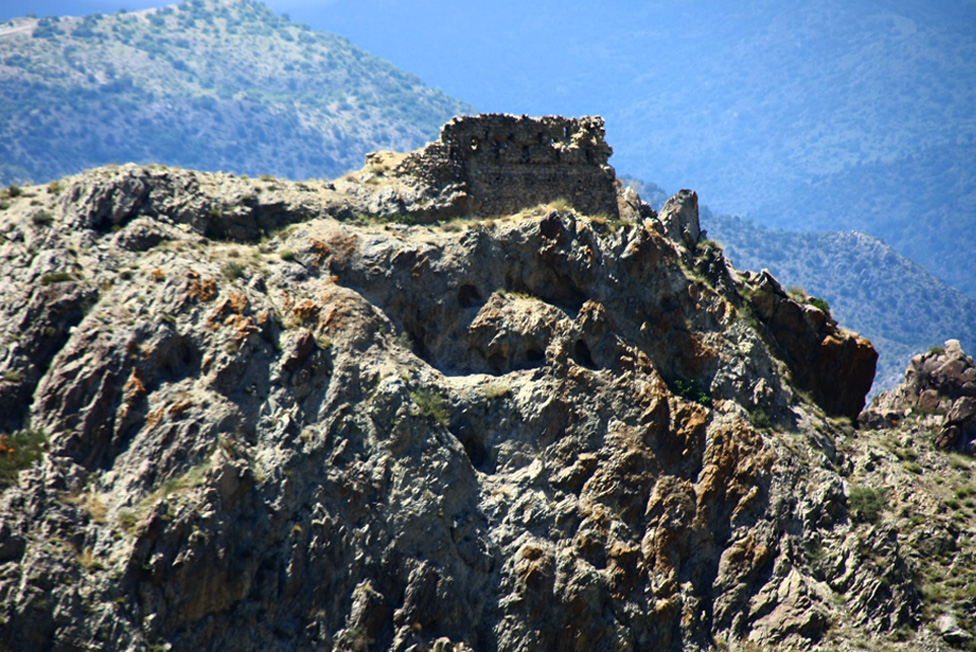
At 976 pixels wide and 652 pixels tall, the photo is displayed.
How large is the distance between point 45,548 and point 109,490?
94.0 inches

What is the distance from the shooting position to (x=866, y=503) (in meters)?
39.0

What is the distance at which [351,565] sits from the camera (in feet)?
105

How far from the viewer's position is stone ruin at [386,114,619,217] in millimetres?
41875

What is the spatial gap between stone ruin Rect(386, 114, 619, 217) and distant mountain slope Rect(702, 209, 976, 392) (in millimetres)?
137032

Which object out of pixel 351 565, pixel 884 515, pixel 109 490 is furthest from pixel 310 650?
pixel 884 515

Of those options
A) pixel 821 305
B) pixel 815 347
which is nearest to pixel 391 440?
pixel 815 347

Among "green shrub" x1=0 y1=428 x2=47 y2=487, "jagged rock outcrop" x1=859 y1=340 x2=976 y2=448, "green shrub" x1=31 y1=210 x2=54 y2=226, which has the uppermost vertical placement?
"jagged rock outcrop" x1=859 y1=340 x2=976 y2=448

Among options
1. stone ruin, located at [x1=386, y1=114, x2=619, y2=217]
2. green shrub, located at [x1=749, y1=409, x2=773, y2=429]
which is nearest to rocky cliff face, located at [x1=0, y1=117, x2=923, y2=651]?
green shrub, located at [x1=749, y1=409, x2=773, y2=429]

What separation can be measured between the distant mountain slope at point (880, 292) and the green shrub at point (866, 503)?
136023 millimetres

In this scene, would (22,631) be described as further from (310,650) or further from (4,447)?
(310,650)

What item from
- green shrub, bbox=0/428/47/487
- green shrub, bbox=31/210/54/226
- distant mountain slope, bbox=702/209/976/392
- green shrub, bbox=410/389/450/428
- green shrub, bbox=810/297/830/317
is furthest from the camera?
distant mountain slope, bbox=702/209/976/392

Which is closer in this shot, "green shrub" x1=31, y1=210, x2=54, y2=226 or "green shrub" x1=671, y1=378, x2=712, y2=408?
"green shrub" x1=31, y1=210, x2=54, y2=226

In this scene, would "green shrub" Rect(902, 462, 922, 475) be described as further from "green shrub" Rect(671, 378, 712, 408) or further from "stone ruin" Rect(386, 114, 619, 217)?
"stone ruin" Rect(386, 114, 619, 217)

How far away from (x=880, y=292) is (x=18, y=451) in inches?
6931
